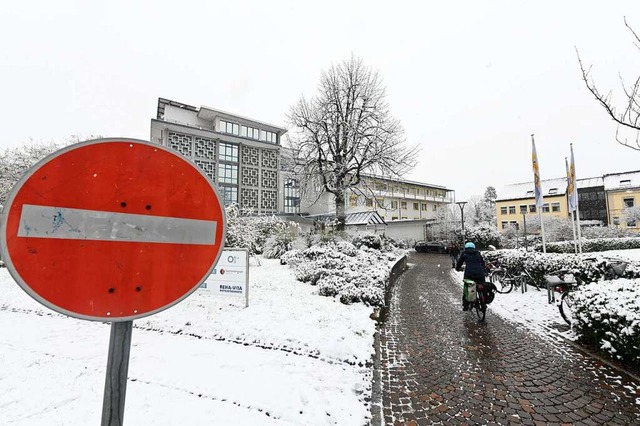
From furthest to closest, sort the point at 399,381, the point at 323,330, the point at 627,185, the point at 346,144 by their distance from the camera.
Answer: the point at 627,185 → the point at 346,144 → the point at 323,330 → the point at 399,381

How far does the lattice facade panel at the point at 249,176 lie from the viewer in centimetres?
3831

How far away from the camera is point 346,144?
2023cm

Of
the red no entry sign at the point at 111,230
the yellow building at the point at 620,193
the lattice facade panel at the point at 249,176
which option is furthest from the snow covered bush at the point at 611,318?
the yellow building at the point at 620,193

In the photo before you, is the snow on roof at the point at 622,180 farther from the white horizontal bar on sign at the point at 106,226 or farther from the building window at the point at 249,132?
the white horizontal bar on sign at the point at 106,226

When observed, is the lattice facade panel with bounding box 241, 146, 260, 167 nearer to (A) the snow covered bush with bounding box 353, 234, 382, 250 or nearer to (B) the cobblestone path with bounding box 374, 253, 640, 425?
(A) the snow covered bush with bounding box 353, 234, 382, 250

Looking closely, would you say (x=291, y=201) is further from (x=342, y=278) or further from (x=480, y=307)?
(x=480, y=307)

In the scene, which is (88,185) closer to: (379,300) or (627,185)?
(379,300)

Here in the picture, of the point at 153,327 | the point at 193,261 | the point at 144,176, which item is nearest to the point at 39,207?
the point at 144,176

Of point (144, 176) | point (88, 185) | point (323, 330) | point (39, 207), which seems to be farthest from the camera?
point (323, 330)

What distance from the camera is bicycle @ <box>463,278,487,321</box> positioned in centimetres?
706

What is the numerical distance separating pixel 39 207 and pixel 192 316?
19.3 ft

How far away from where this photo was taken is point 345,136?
20172 mm

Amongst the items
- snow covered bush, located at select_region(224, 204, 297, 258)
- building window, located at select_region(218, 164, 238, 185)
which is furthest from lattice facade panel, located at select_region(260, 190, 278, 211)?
snow covered bush, located at select_region(224, 204, 297, 258)

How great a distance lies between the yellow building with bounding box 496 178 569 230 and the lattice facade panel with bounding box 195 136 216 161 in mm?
45066
